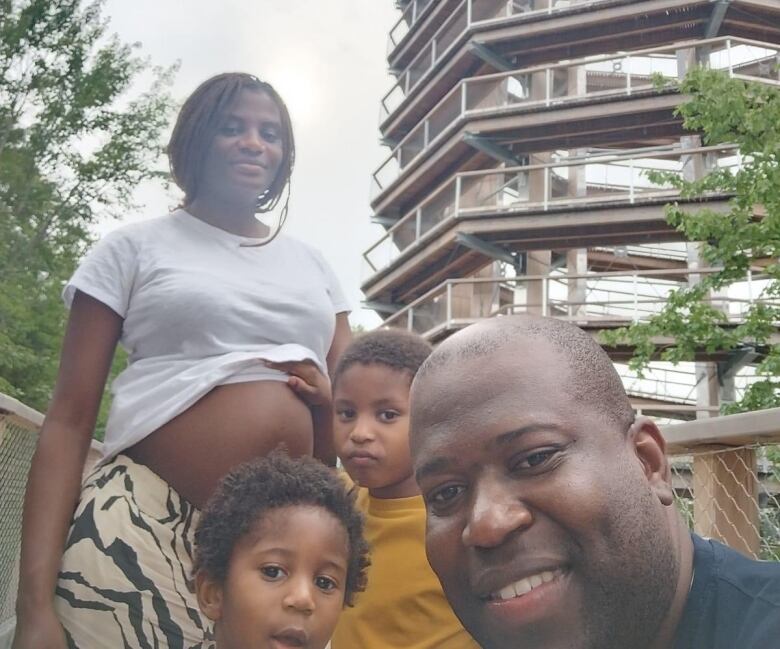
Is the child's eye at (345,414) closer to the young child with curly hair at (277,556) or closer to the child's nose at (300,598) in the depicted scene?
the young child with curly hair at (277,556)

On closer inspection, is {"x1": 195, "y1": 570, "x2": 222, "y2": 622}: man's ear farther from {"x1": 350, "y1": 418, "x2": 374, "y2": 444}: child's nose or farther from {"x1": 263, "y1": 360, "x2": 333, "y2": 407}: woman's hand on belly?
{"x1": 350, "y1": 418, "x2": 374, "y2": 444}: child's nose

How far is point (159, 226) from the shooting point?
6.31ft

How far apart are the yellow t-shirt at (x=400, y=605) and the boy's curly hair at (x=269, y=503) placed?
64 mm

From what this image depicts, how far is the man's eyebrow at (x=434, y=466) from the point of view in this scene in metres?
1.10

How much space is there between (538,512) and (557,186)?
20.2 metres

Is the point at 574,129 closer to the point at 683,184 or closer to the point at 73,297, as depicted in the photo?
the point at 683,184

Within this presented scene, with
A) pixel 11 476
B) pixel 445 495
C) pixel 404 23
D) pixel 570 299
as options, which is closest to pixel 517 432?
pixel 445 495

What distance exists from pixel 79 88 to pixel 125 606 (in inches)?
551

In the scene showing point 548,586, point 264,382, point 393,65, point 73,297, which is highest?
point 393,65

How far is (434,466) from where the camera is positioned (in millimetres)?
1112

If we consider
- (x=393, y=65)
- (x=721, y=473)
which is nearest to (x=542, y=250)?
(x=393, y=65)

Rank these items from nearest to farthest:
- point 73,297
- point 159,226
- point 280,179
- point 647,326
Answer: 1. point 73,297
2. point 159,226
3. point 280,179
4. point 647,326

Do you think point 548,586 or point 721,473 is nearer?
point 548,586

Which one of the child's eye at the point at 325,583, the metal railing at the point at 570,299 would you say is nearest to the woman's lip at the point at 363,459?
the child's eye at the point at 325,583
